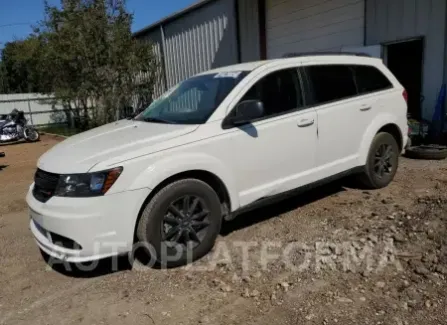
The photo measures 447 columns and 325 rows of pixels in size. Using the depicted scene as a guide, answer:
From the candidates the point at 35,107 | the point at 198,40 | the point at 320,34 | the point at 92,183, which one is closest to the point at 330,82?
the point at 92,183

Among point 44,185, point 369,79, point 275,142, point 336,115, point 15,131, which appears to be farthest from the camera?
point 15,131

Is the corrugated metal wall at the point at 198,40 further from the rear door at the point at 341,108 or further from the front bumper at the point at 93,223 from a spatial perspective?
the front bumper at the point at 93,223

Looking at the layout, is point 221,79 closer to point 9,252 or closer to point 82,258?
point 82,258

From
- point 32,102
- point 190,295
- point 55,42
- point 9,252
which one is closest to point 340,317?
point 190,295

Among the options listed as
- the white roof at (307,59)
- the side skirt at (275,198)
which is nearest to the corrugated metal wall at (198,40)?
the white roof at (307,59)

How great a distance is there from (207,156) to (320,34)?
7.42 metres

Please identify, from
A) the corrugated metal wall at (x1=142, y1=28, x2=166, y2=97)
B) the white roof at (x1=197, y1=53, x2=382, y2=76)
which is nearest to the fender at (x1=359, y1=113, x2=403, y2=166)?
the white roof at (x1=197, y1=53, x2=382, y2=76)

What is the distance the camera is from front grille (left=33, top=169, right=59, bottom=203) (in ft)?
11.1

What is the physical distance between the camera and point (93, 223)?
10.5ft

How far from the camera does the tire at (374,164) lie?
5.16 meters

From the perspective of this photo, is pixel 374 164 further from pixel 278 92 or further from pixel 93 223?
pixel 93 223

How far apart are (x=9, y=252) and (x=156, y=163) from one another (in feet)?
7.22

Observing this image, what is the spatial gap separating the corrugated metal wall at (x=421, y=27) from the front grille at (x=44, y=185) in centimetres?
729

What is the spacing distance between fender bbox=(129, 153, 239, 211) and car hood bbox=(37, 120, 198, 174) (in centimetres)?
18
